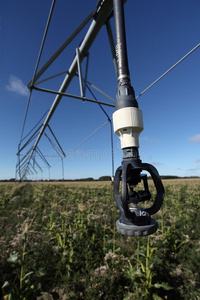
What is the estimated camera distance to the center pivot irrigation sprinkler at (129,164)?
84cm

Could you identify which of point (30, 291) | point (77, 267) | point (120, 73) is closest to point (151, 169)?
point (120, 73)

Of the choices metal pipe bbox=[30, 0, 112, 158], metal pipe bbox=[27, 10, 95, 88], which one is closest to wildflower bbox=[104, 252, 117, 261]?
metal pipe bbox=[30, 0, 112, 158]

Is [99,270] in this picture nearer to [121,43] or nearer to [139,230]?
[139,230]

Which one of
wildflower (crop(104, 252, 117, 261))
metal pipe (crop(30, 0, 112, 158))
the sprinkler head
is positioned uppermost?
metal pipe (crop(30, 0, 112, 158))

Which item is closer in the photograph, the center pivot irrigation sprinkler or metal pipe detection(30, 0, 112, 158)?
the center pivot irrigation sprinkler

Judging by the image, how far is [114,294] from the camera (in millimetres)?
1962

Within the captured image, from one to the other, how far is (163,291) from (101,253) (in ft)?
3.89

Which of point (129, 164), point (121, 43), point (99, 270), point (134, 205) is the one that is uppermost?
point (121, 43)

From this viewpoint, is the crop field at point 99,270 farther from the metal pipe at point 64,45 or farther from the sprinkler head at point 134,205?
the metal pipe at point 64,45

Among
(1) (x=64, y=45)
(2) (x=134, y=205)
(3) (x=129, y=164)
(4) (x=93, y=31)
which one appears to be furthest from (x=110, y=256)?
(1) (x=64, y=45)

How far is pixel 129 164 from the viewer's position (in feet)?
2.79

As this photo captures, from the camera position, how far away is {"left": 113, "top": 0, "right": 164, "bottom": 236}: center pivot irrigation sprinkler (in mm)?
844

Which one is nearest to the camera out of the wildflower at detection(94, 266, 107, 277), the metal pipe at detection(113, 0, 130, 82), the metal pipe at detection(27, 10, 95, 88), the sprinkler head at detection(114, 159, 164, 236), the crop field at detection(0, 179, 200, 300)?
the sprinkler head at detection(114, 159, 164, 236)

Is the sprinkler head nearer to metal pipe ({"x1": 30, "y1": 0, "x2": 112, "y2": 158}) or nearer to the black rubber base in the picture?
the black rubber base
